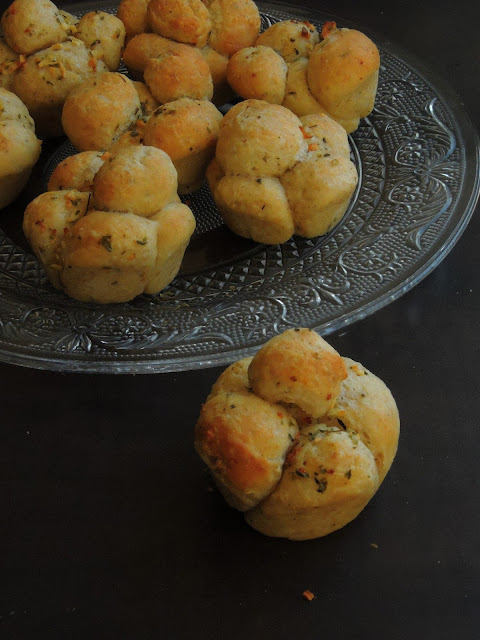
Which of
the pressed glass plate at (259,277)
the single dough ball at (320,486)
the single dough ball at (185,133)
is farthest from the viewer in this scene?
the single dough ball at (185,133)

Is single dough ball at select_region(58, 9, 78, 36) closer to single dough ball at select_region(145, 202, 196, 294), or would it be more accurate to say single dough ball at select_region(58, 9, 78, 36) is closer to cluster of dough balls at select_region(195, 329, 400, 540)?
single dough ball at select_region(145, 202, 196, 294)

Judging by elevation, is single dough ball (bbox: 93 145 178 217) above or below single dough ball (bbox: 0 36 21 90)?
above

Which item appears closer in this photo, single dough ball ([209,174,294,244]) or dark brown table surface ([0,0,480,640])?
dark brown table surface ([0,0,480,640])

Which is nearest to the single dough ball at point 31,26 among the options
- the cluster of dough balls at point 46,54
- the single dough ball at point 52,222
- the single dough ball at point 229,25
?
the cluster of dough balls at point 46,54

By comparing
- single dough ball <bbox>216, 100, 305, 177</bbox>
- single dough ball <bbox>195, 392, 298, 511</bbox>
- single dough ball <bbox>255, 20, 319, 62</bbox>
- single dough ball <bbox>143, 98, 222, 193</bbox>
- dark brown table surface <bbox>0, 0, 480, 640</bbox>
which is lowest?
dark brown table surface <bbox>0, 0, 480, 640</bbox>

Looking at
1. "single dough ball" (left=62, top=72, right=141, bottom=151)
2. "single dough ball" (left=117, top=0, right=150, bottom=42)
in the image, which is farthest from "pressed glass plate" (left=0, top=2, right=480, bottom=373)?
"single dough ball" (left=117, top=0, right=150, bottom=42)

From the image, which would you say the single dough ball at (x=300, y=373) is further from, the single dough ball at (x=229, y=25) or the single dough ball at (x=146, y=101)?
the single dough ball at (x=229, y=25)
